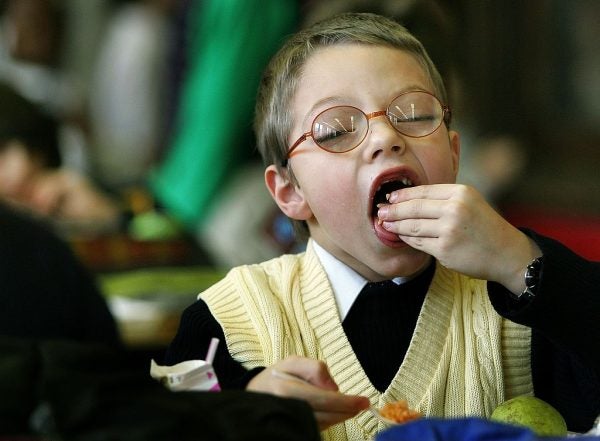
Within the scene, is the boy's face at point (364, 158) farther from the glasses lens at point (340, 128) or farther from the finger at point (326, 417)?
the finger at point (326, 417)

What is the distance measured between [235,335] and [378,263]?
21cm

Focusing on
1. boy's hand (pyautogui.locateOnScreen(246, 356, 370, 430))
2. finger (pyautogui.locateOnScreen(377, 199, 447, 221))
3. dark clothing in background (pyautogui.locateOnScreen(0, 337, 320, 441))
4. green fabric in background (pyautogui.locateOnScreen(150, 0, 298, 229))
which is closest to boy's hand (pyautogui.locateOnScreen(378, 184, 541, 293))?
finger (pyautogui.locateOnScreen(377, 199, 447, 221))

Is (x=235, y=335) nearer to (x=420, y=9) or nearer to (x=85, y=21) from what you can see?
(x=420, y=9)

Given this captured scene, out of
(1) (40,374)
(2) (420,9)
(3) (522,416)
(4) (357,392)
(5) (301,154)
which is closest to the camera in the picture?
(1) (40,374)

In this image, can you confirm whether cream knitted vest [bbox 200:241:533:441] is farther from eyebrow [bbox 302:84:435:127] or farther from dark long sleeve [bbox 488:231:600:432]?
eyebrow [bbox 302:84:435:127]

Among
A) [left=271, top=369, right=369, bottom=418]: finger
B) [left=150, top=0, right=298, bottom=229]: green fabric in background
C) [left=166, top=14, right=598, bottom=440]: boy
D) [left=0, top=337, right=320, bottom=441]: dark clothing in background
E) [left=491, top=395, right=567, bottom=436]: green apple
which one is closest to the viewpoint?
[left=0, top=337, right=320, bottom=441]: dark clothing in background

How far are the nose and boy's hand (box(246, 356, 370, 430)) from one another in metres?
0.33

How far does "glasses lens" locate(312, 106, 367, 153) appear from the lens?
1.28 m

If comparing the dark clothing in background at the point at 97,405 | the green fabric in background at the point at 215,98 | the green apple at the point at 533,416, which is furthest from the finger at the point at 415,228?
the green fabric in background at the point at 215,98

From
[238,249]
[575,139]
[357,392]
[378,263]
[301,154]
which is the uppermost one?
[301,154]

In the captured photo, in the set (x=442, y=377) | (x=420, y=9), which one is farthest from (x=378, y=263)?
(x=420, y=9)

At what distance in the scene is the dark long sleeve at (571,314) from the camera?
1.13 m

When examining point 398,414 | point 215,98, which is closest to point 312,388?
point 398,414

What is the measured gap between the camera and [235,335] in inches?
49.8
